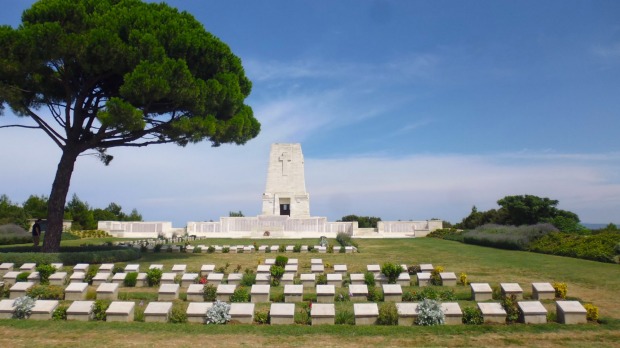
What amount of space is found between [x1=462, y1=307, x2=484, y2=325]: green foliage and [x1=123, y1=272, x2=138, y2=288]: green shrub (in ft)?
27.4

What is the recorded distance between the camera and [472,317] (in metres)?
8.46

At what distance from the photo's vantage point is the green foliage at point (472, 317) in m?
8.41

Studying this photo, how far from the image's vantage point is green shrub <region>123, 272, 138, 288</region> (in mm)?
12484

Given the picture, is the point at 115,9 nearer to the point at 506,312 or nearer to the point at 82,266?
the point at 82,266

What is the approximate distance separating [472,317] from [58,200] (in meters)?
14.6

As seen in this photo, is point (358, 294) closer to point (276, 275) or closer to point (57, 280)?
point (276, 275)

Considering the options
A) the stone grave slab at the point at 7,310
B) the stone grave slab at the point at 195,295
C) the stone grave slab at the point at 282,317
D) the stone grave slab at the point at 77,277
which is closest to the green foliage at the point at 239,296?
the stone grave slab at the point at 195,295

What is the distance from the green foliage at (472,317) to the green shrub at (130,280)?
8.35m

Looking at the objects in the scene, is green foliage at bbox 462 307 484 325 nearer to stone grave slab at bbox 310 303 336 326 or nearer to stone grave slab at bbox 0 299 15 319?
stone grave slab at bbox 310 303 336 326

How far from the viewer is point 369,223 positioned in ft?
154

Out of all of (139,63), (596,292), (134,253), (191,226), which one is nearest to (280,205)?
(191,226)

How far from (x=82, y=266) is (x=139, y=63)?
22.9 ft

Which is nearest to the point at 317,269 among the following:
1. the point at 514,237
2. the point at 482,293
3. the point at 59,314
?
the point at 482,293

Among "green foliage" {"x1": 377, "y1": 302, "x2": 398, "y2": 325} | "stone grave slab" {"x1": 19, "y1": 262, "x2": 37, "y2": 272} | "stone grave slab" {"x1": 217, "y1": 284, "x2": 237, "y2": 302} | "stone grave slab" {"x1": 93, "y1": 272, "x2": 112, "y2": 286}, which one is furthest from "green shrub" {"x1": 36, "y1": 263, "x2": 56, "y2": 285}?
"green foliage" {"x1": 377, "y1": 302, "x2": 398, "y2": 325}
